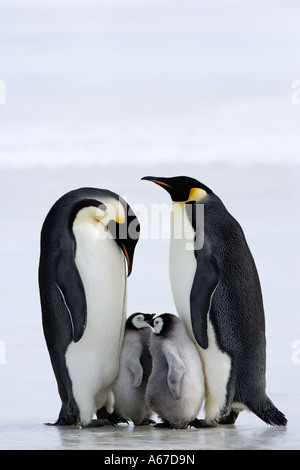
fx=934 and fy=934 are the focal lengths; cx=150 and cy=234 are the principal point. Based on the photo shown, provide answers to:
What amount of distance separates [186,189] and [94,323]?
81cm

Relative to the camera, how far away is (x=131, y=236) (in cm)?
445

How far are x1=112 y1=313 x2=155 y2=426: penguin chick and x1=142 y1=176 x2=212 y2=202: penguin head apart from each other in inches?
24.2

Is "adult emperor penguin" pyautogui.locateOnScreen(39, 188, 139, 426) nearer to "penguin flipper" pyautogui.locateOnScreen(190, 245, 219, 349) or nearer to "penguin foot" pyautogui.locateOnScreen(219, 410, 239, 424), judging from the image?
"penguin flipper" pyautogui.locateOnScreen(190, 245, 219, 349)

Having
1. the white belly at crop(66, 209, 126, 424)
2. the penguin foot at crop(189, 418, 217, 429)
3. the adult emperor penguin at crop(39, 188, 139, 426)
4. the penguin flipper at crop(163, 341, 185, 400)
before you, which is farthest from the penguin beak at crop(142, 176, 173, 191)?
the penguin foot at crop(189, 418, 217, 429)

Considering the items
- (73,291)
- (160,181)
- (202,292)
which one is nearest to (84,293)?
(73,291)

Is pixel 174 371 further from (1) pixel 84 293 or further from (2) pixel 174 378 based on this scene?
(1) pixel 84 293

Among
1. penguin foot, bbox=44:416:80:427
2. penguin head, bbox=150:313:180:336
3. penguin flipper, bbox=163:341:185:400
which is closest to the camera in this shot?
penguin flipper, bbox=163:341:185:400

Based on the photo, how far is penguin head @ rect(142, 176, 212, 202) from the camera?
4.62m

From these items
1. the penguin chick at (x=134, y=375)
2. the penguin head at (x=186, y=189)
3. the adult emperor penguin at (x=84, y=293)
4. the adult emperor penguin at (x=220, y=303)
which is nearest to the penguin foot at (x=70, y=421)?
the adult emperor penguin at (x=84, y=293)

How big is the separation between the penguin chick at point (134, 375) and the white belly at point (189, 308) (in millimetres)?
173

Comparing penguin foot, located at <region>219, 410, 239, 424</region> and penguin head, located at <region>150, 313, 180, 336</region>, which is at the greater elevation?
penguin head, located at <region>150, 313, 180, 336</region>

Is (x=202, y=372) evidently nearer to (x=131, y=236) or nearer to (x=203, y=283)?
(x=203, y=283)

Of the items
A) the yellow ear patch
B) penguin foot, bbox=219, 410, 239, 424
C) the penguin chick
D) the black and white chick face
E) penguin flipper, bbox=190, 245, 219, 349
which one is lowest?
penguin foot, bbox=219, 410, 239, 424

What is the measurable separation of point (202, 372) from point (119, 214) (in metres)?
0.84
